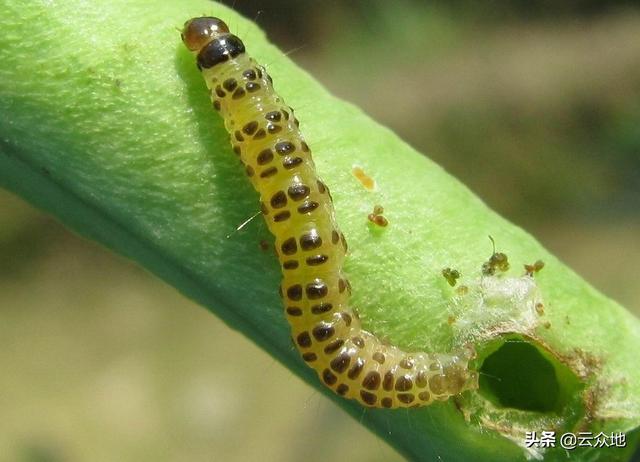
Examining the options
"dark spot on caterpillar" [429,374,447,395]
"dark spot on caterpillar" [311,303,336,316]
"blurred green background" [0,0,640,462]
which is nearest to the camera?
"dark spot on caterpillar" [429,374,447,395]

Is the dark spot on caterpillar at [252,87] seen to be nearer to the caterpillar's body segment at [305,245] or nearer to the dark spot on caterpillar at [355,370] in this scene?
the caterpillar's body segment at [305,245]

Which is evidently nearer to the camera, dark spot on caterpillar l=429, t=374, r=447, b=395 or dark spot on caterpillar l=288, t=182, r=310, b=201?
dark spot on caterpillar l=429, t=374, r=447, b=395

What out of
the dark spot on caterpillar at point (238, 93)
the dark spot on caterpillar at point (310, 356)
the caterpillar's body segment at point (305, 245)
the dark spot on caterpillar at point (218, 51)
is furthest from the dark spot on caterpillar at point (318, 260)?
the dark spot on caterpillar at point (218, 51)

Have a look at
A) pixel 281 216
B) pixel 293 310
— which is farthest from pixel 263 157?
pixel 293 310

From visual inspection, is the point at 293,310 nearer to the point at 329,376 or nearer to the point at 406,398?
the point at 329,376

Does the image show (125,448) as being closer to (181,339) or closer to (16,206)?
(181,339)

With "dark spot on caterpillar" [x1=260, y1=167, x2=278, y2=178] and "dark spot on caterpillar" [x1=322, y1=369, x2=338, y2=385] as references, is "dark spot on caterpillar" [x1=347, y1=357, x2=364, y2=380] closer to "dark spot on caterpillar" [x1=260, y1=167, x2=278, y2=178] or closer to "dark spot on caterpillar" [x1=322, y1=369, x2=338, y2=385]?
"dark spot on caterpillar" [x1=322, y1=369, x2=338, y2=385]

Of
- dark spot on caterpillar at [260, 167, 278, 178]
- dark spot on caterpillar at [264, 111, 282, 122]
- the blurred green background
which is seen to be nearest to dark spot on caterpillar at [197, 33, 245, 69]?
dark spot on caterpillar at [264, 111, 282, 122]
